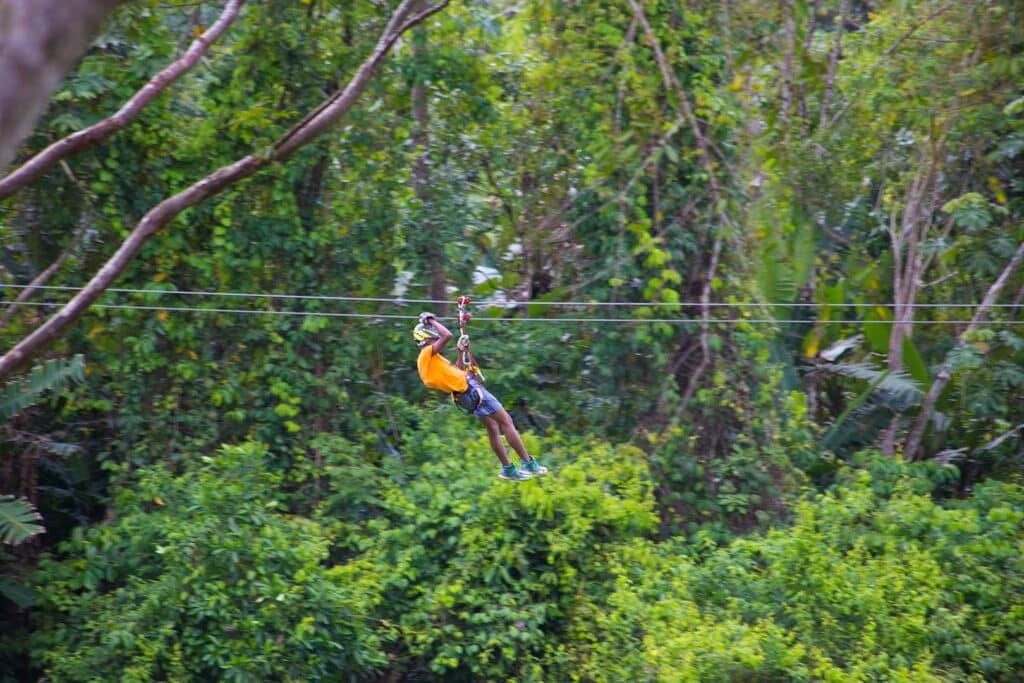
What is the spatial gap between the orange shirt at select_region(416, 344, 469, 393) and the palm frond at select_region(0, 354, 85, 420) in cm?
337

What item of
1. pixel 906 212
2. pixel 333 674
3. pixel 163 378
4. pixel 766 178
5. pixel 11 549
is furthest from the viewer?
pixel 766 178

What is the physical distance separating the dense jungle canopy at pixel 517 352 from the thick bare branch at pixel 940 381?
0.10ft

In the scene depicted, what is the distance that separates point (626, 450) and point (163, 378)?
3955mm

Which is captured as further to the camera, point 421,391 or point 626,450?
point 421,391

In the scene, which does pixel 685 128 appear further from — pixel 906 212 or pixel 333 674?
pixel 333 674

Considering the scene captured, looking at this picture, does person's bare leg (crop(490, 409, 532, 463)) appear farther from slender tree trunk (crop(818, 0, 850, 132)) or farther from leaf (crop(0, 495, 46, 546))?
slender tree trunk (crop(818, 0, 850, 132))

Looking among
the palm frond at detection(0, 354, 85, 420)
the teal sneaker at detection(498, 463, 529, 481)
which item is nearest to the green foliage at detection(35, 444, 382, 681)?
the palm frond at detection(0, 354, 85, 420)

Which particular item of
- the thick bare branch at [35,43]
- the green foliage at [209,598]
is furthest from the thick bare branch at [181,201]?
the thick bare branch at [35,43]

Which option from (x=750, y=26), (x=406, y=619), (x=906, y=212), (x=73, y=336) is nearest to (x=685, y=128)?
(x=750, y=26)

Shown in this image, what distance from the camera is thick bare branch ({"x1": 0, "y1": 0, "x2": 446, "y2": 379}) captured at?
25.0ft

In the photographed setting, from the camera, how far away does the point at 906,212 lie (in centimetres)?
1070

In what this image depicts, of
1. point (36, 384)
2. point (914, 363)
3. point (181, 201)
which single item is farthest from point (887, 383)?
point (36, 384)

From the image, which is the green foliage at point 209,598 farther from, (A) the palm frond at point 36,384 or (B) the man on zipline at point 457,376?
(B) the man on zipline at point 457,376

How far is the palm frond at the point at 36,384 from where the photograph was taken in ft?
28.0
